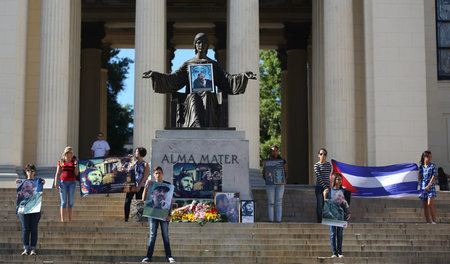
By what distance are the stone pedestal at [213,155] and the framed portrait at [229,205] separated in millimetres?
403

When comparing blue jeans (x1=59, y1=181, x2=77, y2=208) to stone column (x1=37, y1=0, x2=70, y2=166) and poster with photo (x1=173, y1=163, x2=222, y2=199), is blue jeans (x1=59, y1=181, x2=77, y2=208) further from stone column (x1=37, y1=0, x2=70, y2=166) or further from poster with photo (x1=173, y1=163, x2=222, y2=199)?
stone column (x1=37, y1=0, x2=70, y2=166)

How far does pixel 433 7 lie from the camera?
117ft

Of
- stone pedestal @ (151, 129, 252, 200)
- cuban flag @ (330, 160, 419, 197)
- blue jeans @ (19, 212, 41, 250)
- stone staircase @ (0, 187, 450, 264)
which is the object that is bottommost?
stone staircase @ (0, 187, 450, 264)

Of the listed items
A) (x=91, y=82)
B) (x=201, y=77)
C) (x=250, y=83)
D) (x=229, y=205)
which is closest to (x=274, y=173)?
(x=229, y=205)

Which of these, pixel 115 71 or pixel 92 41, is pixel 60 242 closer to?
pixel 92 41

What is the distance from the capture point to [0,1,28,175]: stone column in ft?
98.5

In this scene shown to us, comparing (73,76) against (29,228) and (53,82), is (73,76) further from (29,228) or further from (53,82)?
(29,228)

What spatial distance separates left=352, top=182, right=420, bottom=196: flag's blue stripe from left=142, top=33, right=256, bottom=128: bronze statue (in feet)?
18.5

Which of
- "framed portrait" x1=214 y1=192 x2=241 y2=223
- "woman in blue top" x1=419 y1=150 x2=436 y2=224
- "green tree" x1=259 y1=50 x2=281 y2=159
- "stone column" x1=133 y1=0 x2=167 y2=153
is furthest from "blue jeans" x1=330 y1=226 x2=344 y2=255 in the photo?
"green tree" x1=259 y1=50 x2=281 y2=159

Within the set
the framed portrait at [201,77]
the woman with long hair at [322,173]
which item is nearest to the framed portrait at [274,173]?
the woman with long hair at [322,173]

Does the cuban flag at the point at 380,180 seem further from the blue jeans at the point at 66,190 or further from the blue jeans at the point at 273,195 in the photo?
the blue jeans at the point at 66,190

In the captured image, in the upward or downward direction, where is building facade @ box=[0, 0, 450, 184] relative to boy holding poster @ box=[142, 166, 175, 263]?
upward

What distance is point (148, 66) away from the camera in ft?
101

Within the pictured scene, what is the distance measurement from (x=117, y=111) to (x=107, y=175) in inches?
1942
